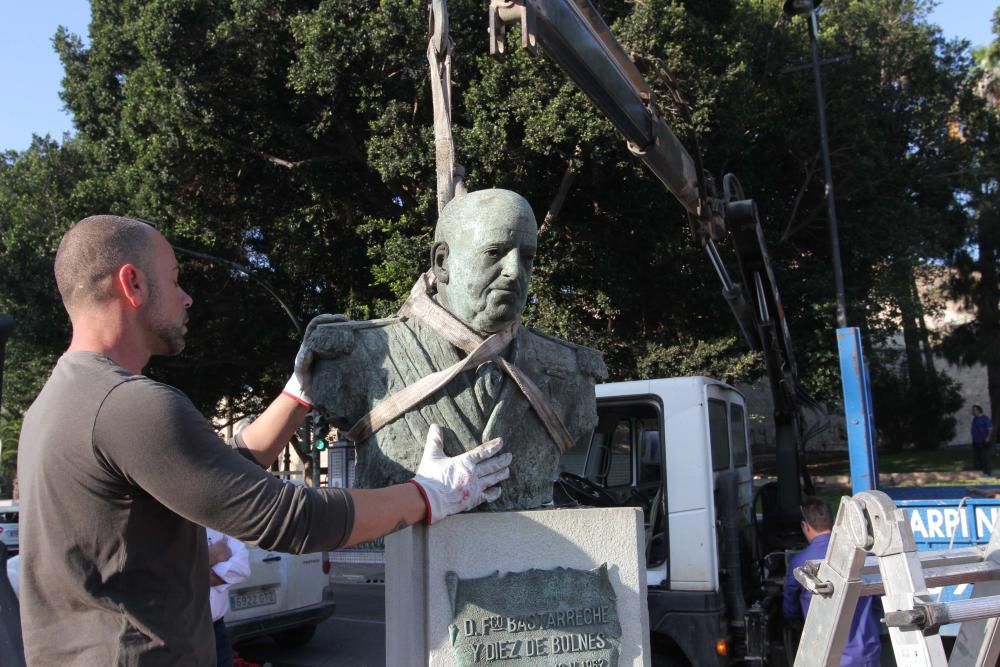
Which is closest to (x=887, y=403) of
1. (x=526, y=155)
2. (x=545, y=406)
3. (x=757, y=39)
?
(x=757, y=39)

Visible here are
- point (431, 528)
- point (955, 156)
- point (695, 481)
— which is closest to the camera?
point (431, 528)

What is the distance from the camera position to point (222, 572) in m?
4.36

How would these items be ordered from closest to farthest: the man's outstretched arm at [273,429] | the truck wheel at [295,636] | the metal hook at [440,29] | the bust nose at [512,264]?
the man's outstretched arm at [273,429]
the bust nose at [512,264]
the metal hook at [440,29]
the truck wheel at [295,636]

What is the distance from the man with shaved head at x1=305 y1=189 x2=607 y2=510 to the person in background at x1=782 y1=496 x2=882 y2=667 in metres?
1.70

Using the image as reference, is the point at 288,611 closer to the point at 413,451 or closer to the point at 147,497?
the point at 413,451

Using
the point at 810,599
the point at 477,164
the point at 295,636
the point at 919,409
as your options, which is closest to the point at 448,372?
the point at 810,599

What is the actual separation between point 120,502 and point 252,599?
6045mm

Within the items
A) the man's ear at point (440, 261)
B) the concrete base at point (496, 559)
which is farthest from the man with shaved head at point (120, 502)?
the man's ear at point (440, 261)

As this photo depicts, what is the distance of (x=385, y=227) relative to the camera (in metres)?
12.7

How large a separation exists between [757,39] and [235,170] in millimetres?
8716

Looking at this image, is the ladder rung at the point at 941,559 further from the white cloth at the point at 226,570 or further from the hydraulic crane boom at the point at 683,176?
the white cloth at the point at 226,570

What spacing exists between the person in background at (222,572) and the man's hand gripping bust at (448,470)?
1.88 m

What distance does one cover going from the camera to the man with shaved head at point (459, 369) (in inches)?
105

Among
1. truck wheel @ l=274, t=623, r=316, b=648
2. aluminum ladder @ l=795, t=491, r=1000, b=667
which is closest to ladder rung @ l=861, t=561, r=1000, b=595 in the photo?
aluminum ladder @ l=795, t=491, r=1000, b=667
